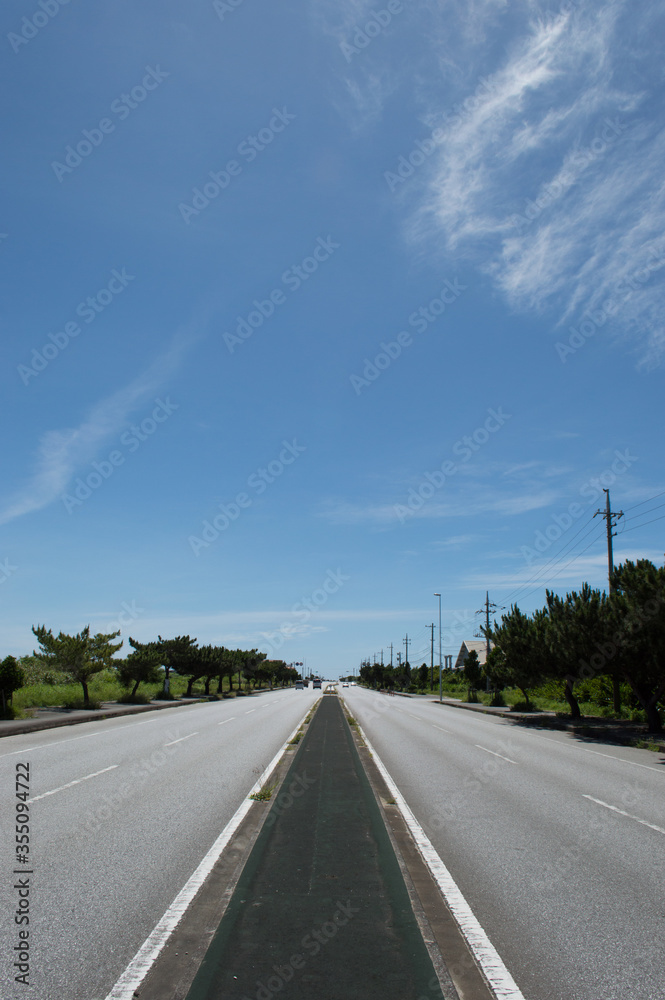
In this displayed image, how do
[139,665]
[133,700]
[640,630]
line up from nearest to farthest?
[640,630] < [133,700] < [139,665]

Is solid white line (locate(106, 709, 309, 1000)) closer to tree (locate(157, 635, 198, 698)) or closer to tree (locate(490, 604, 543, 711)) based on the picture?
tree (locate(490, 604, 543, 711))

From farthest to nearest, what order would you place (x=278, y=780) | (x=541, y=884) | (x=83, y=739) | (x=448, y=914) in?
(x=83, y=739) → (x=278, y=780) → (x=541, y=884) → (x=448, y=914)

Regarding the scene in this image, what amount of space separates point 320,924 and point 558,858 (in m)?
3.43

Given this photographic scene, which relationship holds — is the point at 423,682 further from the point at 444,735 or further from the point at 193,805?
the point at 193,805

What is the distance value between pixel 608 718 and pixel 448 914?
1162 inches

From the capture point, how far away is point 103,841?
7.42 metres

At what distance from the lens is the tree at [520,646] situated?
1355 inches

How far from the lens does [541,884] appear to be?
6199 mm

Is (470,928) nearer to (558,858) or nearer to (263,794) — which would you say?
(558,858)

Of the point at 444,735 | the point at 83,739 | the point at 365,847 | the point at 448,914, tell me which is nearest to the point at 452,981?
the point at 448,914

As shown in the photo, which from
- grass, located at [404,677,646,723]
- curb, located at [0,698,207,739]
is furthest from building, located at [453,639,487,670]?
curb, located at [0,698,207,739]

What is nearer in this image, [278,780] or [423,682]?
[278,780]

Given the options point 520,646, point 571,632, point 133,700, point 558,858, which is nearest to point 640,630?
point 571,632

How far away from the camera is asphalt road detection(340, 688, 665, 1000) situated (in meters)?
4.45
